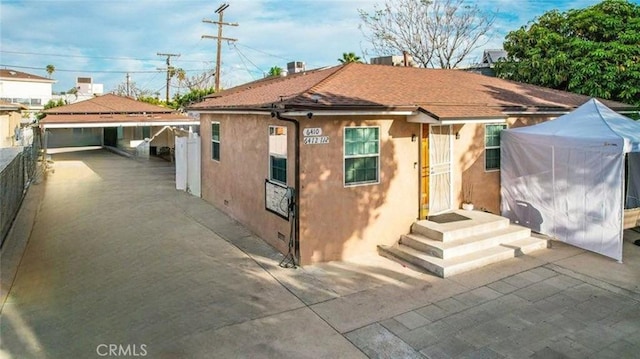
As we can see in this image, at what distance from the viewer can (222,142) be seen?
1249 cm

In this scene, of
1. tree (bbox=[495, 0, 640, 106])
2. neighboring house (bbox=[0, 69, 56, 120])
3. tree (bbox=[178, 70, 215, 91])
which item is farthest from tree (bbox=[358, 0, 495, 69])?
neighboring house (bbox=[0, 69, 56, 120])

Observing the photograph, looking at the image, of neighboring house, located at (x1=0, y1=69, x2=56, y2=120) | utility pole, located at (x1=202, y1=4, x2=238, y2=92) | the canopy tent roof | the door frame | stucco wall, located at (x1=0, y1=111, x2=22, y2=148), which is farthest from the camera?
neighboring house, located at (x1=0, y1=69, x2=56, y2=120)

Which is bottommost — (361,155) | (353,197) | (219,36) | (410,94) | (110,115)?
(353,197)

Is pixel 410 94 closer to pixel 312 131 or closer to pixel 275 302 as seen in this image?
pixel 312 131

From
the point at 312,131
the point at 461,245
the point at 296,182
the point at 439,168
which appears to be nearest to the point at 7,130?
the point at 296,182

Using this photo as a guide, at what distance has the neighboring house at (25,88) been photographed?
5091 centimetres

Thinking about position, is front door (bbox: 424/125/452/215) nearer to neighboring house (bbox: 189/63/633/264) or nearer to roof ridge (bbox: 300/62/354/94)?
neighboring house (bbox: 189/63/633/264)

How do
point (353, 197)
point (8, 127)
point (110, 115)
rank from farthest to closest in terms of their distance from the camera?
1. point (8, 127)
2. point (110, 115)
3. point (353, 197)

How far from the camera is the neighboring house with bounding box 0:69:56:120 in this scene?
2004 inches

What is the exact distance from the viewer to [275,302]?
6918 mm

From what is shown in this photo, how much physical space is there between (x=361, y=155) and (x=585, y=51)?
42.0ft

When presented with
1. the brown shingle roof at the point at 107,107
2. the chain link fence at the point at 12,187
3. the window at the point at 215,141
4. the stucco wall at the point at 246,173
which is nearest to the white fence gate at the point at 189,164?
the stucco wall at the point at 246,173

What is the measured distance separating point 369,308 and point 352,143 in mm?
3547

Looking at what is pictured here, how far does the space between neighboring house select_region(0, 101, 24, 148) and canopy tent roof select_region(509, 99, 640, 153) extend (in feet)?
82.2
